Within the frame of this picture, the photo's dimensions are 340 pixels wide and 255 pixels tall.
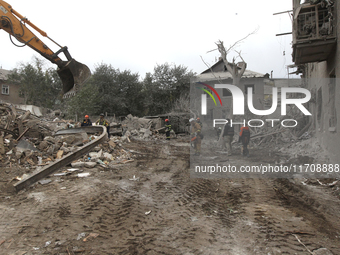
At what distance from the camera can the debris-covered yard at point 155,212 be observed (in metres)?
3.14

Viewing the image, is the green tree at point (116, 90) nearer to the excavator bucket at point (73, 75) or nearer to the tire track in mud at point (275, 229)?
the excavator bucket at point (73, 75)

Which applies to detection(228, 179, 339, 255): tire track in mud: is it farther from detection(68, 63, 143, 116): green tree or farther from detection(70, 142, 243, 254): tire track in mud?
detection(68, 63, 143, 116): green tree

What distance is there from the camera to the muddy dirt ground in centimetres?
312

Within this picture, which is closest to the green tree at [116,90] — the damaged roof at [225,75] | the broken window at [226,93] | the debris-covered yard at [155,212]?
the damaged roof at [225,75]

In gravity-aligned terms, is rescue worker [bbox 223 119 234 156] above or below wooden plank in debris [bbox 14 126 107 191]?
above

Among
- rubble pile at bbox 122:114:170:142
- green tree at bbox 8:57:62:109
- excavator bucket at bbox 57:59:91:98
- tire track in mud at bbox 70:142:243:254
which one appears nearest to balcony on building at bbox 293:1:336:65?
tire track in mud at bbox 70:142:243:254

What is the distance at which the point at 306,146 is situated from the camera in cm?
1027

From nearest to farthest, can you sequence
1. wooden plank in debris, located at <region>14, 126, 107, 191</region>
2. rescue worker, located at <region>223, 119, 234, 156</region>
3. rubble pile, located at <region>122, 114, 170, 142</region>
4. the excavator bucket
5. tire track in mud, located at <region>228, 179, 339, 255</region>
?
tire track in mud, located at <region>228, 179, 339, 255</region> → wooden plank in debris, located at <region>14, 126, 107, 191</region> → the excavator bucket → rescue worker, located at <region>223, 119, 234, 156</region> → rubble pile, located at <region>122, 114, 170, 142</region>

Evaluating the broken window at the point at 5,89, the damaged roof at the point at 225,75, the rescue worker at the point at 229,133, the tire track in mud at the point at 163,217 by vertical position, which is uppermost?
the damaged roof at the point at 225,75

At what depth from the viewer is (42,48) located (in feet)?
27.1

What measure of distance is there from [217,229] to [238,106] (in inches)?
332

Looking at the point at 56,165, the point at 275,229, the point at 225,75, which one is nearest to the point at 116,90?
the point at 225,75

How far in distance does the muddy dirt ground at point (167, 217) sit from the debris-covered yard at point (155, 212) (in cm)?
A: 1

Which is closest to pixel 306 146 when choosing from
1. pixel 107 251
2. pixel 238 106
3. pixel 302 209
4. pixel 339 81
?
pixel 238 106
